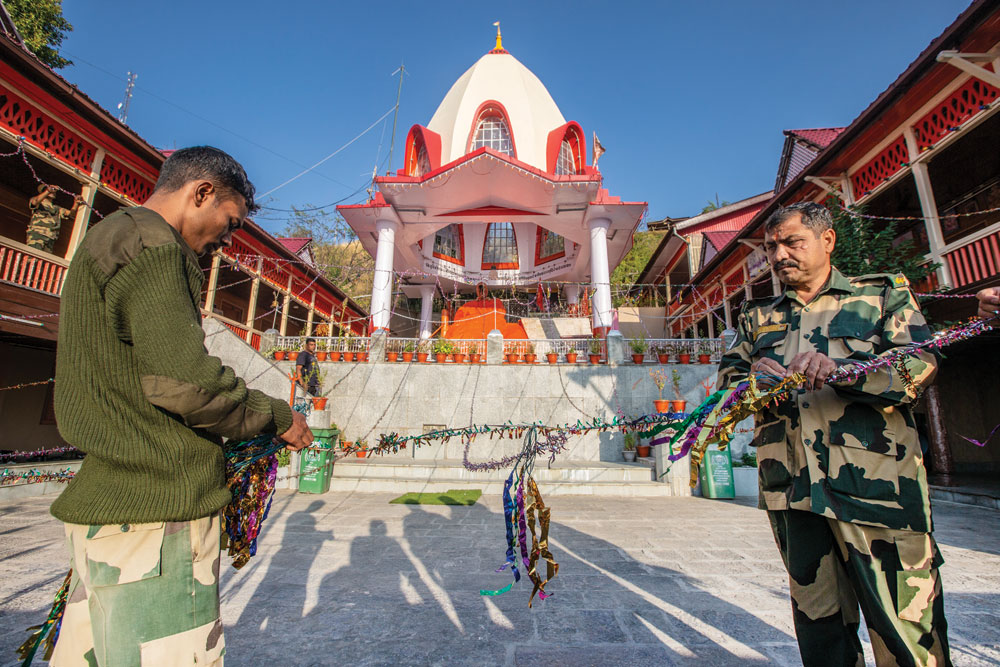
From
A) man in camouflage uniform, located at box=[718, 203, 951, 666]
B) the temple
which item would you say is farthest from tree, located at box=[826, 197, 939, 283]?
the temple

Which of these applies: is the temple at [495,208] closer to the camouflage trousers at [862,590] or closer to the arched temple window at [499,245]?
the arched temple window at [499,245]

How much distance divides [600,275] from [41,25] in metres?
Result: 19.3

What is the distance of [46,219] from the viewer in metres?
8.17

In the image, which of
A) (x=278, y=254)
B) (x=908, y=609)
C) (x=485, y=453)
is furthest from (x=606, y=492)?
(x=278, y=254)

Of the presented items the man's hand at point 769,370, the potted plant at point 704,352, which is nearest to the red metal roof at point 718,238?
the potted plant at point 704,352

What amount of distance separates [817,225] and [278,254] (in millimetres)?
15784

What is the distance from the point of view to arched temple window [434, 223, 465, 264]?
17.8 m

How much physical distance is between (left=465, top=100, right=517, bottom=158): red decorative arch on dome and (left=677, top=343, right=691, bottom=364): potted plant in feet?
31.7

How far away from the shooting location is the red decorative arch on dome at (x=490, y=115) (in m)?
16.3

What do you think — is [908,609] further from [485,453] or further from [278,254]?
[278,254]

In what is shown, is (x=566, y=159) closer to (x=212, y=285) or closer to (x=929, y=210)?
(x=929, y=210)

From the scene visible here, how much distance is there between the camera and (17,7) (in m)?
12.9

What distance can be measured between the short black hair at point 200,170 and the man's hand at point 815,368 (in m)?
2.00

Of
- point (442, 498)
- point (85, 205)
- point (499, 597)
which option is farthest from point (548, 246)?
point (499, 597)
